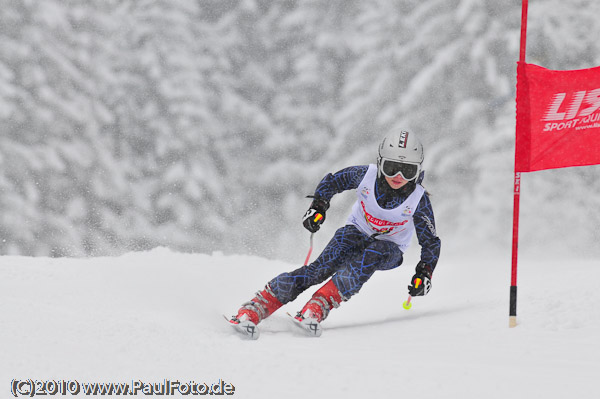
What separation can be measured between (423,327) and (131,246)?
12972 millimetres

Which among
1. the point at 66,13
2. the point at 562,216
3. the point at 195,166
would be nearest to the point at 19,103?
the point at 66,13

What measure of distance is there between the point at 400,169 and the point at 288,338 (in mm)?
1535

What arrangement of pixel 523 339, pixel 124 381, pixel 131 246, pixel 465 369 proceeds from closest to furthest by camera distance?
pixel 124 381
pixel 465 369
pixel 523 339
pixel 131 246

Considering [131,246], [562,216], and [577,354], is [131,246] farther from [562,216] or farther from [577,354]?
[577,354]

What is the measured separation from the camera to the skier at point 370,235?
5.46 metres

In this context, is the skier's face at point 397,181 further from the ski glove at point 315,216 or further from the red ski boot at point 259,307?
the red ski boot at point 259,307

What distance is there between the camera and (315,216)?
18.4 feet

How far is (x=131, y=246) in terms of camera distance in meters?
17.3

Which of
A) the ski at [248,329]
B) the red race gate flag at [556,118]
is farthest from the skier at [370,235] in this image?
the red race gate flag at [556,118]

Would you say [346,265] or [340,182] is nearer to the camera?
[346,265]

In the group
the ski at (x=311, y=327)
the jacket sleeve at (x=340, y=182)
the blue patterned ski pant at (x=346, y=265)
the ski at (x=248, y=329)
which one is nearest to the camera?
the ski at (x=248, y=329)

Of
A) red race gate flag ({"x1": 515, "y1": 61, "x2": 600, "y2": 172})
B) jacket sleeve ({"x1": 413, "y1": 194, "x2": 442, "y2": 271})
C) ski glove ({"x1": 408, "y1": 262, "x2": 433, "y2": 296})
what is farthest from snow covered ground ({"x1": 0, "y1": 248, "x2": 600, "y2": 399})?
red race gate flag ({"x1": 515, "y1": 61, "x2": 600, "y2": 172})

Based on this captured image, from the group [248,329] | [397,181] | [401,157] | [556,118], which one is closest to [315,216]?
[397,181]

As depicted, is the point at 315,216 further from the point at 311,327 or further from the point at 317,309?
the point at 311,327
